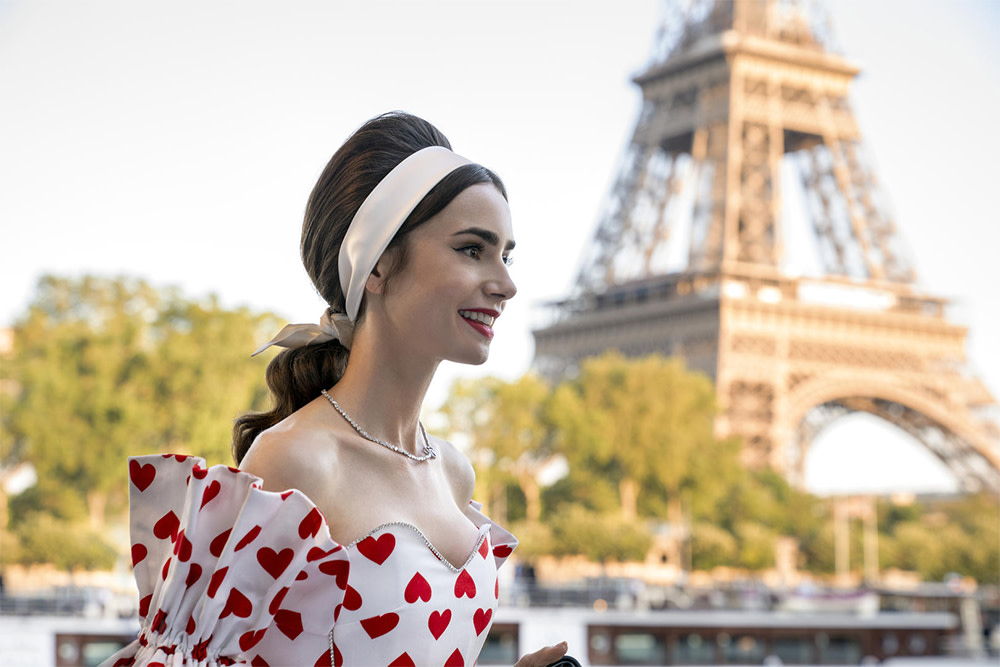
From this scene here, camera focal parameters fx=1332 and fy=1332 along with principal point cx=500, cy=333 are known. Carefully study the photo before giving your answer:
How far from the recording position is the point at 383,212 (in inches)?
78.9

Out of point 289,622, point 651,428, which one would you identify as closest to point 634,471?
point 651,428

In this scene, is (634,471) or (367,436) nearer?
(367,436)

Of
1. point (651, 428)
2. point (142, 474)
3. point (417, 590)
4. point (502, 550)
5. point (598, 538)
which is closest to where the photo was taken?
point (142, 474)

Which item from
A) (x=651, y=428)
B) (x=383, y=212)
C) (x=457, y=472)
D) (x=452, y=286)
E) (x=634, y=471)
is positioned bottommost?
(x=457, y=472)

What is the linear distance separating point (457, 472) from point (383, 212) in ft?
2.08

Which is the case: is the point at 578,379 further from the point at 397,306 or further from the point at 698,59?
the point at 397,306

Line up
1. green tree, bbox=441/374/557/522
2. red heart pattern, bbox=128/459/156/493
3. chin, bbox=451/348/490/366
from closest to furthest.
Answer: red heart pattern, bbox=128/459/156/493, chin, bbox=451/348/490/366, green tree, bbox=441/374/557/522

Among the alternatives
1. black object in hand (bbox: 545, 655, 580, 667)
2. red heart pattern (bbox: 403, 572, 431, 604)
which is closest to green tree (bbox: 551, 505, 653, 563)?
black object in hand (bbox: 545, 655, 580, 667)

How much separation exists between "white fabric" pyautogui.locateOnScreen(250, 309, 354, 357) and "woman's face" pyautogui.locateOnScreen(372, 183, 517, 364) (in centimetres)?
12

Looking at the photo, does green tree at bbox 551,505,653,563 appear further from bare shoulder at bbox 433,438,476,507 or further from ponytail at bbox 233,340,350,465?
ponytail at bbox 233,340,350,465

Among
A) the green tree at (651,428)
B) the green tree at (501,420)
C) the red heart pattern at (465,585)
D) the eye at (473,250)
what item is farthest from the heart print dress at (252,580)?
the green tree at (651,428)

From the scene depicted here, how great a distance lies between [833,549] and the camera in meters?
44.8

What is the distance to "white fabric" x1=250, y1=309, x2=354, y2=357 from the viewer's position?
7.07 ft

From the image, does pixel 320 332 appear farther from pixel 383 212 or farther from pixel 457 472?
pixel 457 472
